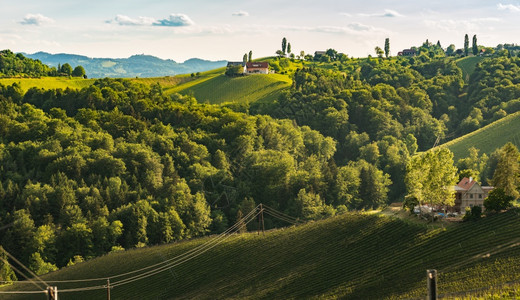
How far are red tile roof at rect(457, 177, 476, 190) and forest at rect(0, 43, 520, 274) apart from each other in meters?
2.77

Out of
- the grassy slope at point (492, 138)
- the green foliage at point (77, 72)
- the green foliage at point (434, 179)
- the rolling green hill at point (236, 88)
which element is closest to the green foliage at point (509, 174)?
the green foliage at point (434, 179)

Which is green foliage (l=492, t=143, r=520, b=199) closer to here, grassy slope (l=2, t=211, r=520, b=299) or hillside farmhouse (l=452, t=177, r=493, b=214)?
grassy slope (l=2, t=211, r=520, b=299)

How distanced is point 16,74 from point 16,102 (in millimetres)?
23312

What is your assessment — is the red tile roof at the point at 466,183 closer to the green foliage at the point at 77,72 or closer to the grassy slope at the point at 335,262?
the grassy slope at the point at 335,262

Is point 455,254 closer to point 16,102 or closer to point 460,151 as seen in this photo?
point 460,151

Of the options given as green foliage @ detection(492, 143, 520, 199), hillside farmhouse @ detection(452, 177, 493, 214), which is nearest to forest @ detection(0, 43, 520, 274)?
hillside farmhouse @ detection(452, 177, 493, 214)

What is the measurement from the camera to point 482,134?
111 metres

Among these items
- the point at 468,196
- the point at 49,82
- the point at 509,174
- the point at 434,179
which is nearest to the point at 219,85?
the point at 49,82

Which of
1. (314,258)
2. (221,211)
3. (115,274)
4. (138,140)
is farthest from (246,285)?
(138,140)

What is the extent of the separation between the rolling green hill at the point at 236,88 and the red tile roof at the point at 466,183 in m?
94.6

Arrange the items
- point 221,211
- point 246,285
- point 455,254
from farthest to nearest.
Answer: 1. point 221,211
2. point 246,285
3. point 455,254

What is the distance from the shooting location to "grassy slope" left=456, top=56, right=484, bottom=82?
551 ft

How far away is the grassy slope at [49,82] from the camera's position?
12800 cm

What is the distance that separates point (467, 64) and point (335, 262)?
476 feet
